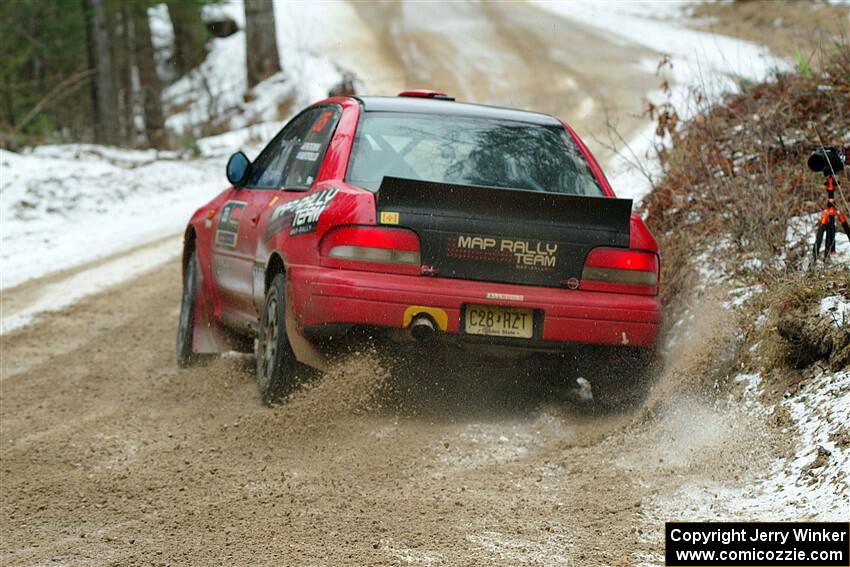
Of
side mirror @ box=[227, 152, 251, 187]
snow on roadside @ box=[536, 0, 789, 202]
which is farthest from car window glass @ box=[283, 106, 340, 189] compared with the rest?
snow on roadside @ box=[536, 0, 789, 202]

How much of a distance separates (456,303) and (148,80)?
21.0 meters

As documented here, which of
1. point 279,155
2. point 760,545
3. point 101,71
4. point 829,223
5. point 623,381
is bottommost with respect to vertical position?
point 623,381

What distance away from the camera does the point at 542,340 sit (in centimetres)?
590

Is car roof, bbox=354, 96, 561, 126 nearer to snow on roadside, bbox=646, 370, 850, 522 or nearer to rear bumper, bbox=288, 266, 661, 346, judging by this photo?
rear bumper, bbox=288, 266, 661, 346

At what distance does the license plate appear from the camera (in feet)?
19.0

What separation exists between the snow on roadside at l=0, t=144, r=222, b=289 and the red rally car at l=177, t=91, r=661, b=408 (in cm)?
540

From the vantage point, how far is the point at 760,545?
4.04 m

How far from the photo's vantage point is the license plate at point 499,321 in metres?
5.80

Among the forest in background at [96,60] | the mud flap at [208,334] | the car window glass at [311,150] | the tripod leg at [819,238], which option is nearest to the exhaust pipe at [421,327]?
the car window glass at [311,150]

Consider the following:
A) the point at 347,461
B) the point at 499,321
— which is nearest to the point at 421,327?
the point at 499,321

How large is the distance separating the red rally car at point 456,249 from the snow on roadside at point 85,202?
5.40 m

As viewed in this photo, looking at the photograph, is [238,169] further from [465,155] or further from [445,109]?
[465,155]

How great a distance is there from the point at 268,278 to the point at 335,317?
937mm

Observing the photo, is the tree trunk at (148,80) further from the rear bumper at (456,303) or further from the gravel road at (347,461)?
the rear bumper at (456,303)
